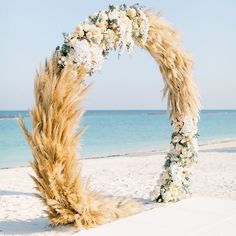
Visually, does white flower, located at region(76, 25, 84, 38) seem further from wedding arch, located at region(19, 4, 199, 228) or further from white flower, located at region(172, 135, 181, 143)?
white flower, located at region(172, 135, 181, 143)

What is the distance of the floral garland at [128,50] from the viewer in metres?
4.87

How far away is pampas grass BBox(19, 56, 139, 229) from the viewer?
470 cm

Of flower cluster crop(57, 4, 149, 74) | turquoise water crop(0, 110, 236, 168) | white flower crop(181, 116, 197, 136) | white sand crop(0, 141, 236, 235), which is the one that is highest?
flower cluster crop(57, 4, 149, 74)

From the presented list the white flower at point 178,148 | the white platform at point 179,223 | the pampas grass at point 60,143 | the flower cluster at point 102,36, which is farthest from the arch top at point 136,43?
the white platform at point 179,223

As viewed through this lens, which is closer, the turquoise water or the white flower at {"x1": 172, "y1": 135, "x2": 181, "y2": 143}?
the white flower at {"x1": 172, "y1": 135, "x2": 181, "y2": 143}

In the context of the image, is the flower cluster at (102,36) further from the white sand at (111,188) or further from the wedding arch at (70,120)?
the white sand at (111,188)

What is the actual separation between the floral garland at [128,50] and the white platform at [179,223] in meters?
0.88

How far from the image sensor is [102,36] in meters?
5.13

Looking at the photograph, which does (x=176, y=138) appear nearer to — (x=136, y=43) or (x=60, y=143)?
(x=136, y=43)

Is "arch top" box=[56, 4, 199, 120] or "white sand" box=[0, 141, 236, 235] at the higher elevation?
"arch top" box=[56, 4, 199, 120]

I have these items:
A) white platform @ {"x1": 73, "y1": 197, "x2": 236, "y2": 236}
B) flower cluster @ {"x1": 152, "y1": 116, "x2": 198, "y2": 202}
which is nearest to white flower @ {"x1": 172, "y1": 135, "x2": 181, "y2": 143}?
flower cluster @ {"x1": 152, "y1": 116, "x2": 198, "y2": 202}

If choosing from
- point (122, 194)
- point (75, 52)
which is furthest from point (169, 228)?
point (122, 194)

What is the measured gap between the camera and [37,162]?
4.77 m

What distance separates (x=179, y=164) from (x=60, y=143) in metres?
2.69
